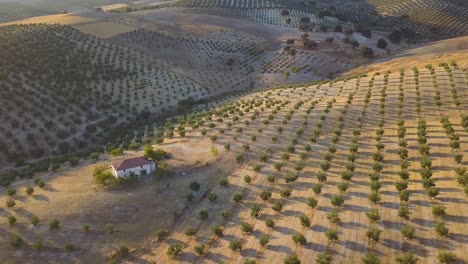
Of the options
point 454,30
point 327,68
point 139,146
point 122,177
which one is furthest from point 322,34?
point 122,177

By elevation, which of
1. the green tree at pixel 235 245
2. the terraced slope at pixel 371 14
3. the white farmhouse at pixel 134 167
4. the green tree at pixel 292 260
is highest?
the terraced slope at pixel 371 14

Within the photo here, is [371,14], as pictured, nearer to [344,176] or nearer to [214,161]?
[214,161]

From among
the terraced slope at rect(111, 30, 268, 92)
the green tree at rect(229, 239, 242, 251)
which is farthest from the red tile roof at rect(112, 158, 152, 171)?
the terraced slope at rect(111, 30, 268, 92)

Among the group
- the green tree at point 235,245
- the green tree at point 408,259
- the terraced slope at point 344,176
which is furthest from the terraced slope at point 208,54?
the green tree at point 408,259

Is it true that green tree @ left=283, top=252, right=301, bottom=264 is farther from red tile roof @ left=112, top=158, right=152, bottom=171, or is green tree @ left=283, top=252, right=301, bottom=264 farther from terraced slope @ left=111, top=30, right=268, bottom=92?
terraced slope @ left=111, top=30, right=268, bottom=92

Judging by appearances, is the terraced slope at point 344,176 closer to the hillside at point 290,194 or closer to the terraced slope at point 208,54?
the hillside at point 290,194

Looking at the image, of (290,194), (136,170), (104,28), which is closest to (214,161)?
(136,170)

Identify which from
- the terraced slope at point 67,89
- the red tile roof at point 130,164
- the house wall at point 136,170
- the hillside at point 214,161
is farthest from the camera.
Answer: the terraced slope at point 67,89
